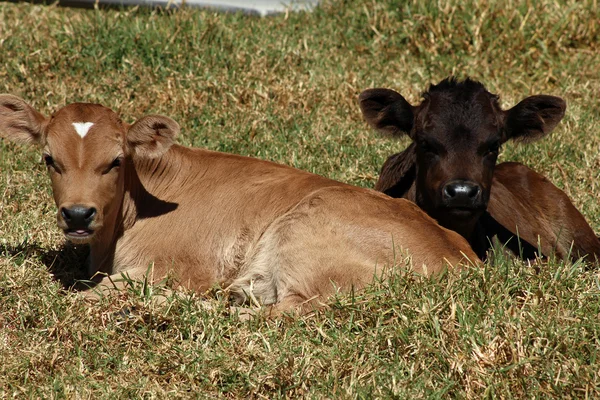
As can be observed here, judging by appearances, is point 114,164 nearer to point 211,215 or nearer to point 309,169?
point 211,215

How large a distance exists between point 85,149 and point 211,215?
1020 millimetres

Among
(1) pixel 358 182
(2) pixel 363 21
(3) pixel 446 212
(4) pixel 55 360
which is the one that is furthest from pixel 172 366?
(2) pixel 363 21

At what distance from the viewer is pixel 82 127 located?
6.12 metres

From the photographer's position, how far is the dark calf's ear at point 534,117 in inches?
282

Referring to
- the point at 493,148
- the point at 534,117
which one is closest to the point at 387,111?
the point at 493,148

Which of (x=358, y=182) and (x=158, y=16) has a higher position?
(x=158, y=16)

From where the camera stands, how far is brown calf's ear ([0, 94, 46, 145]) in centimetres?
631

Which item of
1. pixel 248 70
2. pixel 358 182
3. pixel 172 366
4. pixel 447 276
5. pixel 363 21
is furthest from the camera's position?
pixel 363 21

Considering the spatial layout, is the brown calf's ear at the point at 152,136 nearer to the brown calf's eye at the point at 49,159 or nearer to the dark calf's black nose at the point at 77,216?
the brown calf's eye at the point at 49,159

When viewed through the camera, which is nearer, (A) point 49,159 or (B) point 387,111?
(A) point 49,159

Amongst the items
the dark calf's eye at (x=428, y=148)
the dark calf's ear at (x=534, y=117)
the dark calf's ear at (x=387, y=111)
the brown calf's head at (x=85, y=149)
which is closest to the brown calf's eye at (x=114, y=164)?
the brown calf's head at (x=85, y=149)

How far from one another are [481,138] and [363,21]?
475 centimetres

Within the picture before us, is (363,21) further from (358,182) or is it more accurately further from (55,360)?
(55,360)

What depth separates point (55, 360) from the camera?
5.00m
